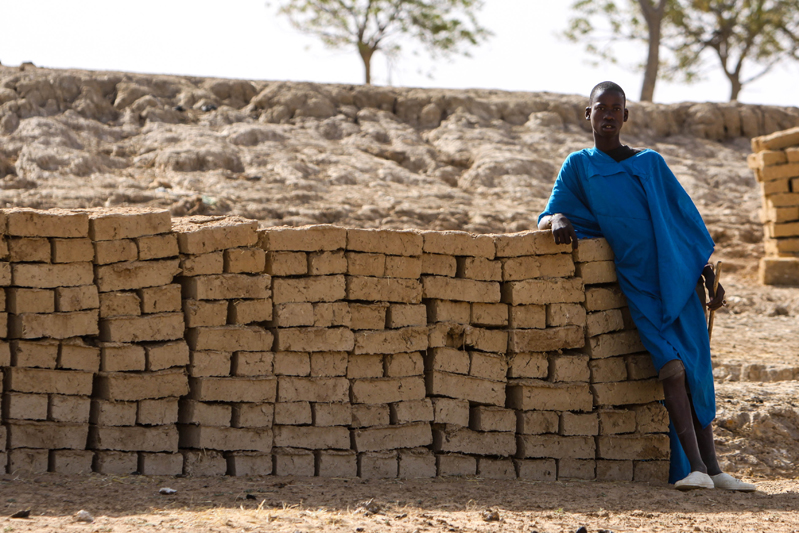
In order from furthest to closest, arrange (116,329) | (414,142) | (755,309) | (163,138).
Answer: (414,142) → (163,138) → (755,309) → (116,329)

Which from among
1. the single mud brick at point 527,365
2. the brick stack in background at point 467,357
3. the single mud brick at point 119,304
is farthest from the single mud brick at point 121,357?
the single mud brick at point 527,365

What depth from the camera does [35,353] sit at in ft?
11.9

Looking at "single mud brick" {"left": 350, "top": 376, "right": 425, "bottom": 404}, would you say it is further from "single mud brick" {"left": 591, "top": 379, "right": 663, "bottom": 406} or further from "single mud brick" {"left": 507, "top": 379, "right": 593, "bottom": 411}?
"single mud brick" {"left": 591, "top": 379, "right": 663, "bottom": 406}

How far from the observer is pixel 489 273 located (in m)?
4.23

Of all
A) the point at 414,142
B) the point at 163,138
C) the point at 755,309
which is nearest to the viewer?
the point at 755,309

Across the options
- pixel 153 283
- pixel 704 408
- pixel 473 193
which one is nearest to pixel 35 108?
pixel 473 193

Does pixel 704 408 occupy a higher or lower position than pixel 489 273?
lower

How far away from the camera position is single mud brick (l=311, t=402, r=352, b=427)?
3992 mm

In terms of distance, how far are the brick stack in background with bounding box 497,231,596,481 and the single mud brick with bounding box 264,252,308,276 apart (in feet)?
3.46

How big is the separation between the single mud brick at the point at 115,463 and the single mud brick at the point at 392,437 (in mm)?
1065

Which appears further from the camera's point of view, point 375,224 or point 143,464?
point 375,224

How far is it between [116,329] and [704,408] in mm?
2933

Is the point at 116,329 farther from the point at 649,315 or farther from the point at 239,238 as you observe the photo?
the point at 649,315

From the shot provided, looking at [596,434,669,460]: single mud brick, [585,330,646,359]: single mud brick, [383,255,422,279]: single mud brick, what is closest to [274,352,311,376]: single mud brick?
[383,255,422,279]: single mud brick
